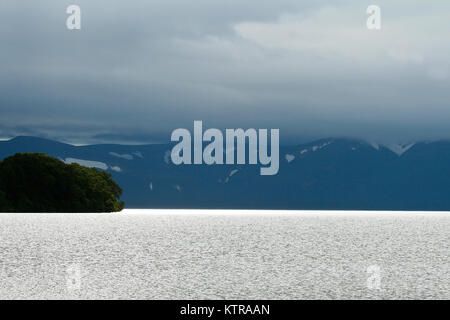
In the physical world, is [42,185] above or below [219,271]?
above

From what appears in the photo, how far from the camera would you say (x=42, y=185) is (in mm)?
166875

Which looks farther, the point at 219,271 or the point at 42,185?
the point at 42,185

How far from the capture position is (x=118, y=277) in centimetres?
4262

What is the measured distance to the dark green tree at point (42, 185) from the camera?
16550cm

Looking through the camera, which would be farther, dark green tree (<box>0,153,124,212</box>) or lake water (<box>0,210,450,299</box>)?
dark green tree (<box>0,153,124,212</box>)

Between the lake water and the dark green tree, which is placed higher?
the dark green tree

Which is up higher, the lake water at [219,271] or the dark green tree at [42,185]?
the dark green tree at [42,185]

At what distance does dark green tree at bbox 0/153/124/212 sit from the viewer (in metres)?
166

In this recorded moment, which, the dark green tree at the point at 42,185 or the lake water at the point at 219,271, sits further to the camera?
the dark green tree at the point at 42,185
